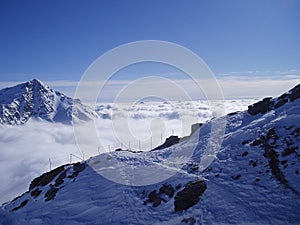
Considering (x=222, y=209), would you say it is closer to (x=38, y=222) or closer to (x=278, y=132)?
(x=278, y=132)

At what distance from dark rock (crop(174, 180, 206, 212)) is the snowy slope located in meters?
0.10

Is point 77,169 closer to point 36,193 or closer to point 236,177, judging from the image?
point 36,193

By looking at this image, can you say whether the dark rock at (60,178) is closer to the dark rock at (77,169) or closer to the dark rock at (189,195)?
the dark rock at (77,169)

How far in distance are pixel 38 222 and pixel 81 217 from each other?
6.92 meters

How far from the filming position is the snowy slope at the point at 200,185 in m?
26.1

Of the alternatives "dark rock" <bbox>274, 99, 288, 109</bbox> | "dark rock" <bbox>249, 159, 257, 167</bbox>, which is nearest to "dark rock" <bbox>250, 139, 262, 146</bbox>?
"dark rock" <bbox>249, 159, 257, 167</bbox>

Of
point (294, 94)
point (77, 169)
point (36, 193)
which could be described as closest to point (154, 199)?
point (77, 169)

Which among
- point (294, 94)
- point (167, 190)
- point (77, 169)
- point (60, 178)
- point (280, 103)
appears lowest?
point (60, 178)

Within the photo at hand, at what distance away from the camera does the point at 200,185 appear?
3027 cm

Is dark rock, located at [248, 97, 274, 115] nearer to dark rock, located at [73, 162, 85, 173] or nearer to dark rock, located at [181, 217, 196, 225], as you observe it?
dark rock, located at [181, 217, 196, 225]

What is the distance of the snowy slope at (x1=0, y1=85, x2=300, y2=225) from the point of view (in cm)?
2608

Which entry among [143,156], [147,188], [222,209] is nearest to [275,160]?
[222,209]

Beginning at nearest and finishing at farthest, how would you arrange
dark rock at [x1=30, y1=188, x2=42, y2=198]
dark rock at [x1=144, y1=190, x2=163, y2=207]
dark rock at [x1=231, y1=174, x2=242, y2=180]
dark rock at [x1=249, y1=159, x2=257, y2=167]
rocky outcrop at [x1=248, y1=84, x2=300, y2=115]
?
dark rock at [x1=231, y1=174, x2=242, y2=180], dark rock at [x1=249, y1=159, x2=257, y2=167], dark rock at [x1=144, y1=190, x2=163, y2=207], rocky outcrop at [x1=248, y1=84, x2=300, y2=115], dark rock at [x1=30, y1=188, x2=42, y2=198]

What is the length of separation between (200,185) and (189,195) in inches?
70.8
